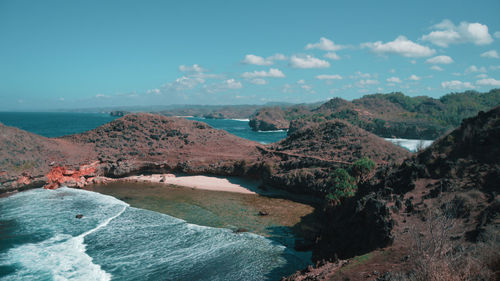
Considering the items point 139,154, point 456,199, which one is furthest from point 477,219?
point 139,154

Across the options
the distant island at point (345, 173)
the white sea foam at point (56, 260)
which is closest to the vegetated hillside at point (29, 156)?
the distant island at point (345, 173)

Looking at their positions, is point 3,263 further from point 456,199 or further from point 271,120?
point 271,120

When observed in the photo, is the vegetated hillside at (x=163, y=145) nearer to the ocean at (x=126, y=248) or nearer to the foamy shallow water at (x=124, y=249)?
the ocean at (x=126, y=248)

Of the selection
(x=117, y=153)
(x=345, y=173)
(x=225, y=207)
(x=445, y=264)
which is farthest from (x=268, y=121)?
(x=445, y=264)

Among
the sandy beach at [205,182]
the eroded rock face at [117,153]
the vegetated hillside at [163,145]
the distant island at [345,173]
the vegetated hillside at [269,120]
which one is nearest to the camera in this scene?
the distant island at [345,173]

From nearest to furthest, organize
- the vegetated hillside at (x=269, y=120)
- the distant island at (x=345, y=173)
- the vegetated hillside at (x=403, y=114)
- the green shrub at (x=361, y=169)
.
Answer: the distant island at (x=345, y=173) → the green shrub at (x=361, y=169) → the vegetated hillside at (x=403, y=114) → the vegetated hillside at (x=269, y=120)

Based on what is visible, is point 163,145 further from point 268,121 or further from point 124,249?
point 268,121

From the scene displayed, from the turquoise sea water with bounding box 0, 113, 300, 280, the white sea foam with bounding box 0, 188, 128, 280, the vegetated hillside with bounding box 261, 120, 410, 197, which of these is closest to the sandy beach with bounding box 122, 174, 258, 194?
the vegetated hillside with bounding box 261, 120, 410, 197
